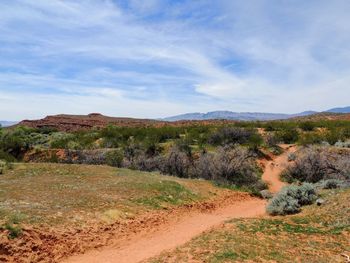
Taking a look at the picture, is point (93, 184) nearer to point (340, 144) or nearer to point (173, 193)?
point (173, 193)

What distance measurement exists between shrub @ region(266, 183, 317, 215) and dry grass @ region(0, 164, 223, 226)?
384cm

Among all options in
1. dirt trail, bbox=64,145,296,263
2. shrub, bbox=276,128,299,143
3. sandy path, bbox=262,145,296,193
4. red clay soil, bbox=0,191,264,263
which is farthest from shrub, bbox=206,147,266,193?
shrub, bbox=276,128,299,143

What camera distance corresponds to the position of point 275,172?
29000 millimetres

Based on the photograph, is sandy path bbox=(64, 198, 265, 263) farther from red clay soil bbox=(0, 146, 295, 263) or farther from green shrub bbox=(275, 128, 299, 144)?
green shrub bbox=(275, 128, 299, 144)

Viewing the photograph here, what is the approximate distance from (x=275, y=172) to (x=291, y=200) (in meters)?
13.9

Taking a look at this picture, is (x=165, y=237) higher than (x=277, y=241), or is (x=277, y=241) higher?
(x=277, y=241)

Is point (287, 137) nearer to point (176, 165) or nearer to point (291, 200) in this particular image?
point (176, 165)

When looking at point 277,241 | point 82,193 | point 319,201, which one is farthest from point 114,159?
point 277,241

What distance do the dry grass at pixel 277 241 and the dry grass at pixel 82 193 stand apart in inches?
150

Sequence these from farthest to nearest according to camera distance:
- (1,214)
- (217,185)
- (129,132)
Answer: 1. (129,132)
2. (217,185)
3. (1,214)

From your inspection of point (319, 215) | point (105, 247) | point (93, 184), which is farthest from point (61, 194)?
point (319, 215)

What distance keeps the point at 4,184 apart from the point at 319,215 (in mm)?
12141

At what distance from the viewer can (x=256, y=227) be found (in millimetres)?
12078

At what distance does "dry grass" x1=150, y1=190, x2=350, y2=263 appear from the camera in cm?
945
